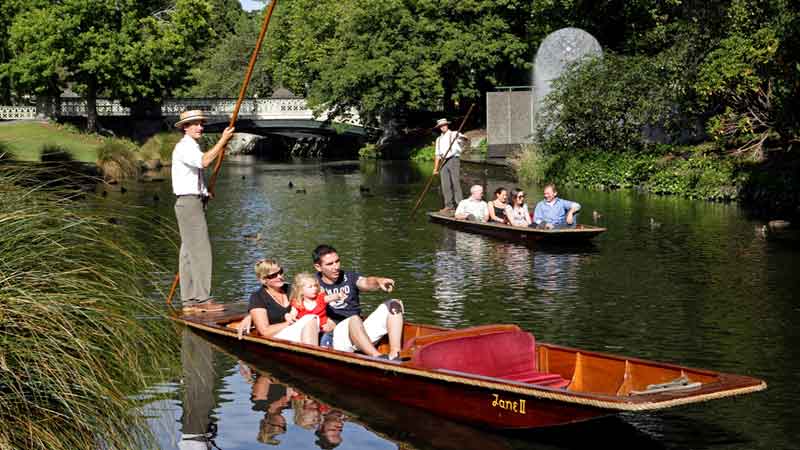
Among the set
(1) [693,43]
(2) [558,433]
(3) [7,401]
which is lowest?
(2) [558,433]

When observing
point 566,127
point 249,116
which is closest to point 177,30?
point 249,116

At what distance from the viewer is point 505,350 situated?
1032cm

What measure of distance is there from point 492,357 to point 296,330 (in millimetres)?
2496

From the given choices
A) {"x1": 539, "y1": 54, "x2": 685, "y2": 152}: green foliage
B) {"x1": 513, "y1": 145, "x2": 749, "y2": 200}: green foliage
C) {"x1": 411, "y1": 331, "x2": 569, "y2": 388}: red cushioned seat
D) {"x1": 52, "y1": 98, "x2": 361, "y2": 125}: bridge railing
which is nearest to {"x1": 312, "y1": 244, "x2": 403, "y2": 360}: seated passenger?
{"x1": 411, "y1": 331, "x2": 569, "y2": 388}: red cushioned seat

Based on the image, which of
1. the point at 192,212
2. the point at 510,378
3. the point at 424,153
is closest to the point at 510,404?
the point at 510,378

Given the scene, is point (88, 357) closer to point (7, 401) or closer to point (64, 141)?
point (7, 401)

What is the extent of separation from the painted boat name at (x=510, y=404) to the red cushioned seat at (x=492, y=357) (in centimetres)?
83

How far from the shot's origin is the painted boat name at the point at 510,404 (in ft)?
30.1

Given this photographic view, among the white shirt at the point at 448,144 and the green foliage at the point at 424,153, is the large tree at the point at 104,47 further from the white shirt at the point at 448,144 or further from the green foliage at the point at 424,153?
the white shirt at the point at 448,144

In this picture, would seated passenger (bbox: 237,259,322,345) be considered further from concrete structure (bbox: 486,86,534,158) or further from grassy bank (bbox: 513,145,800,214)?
concrete structure (bbox: 486,86,534,158)

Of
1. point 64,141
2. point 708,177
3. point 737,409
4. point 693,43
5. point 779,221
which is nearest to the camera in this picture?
point 737,409

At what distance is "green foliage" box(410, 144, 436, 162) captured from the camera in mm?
58531

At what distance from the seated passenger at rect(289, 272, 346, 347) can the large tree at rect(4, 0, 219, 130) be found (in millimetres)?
49441

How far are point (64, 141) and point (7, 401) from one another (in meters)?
49.7
